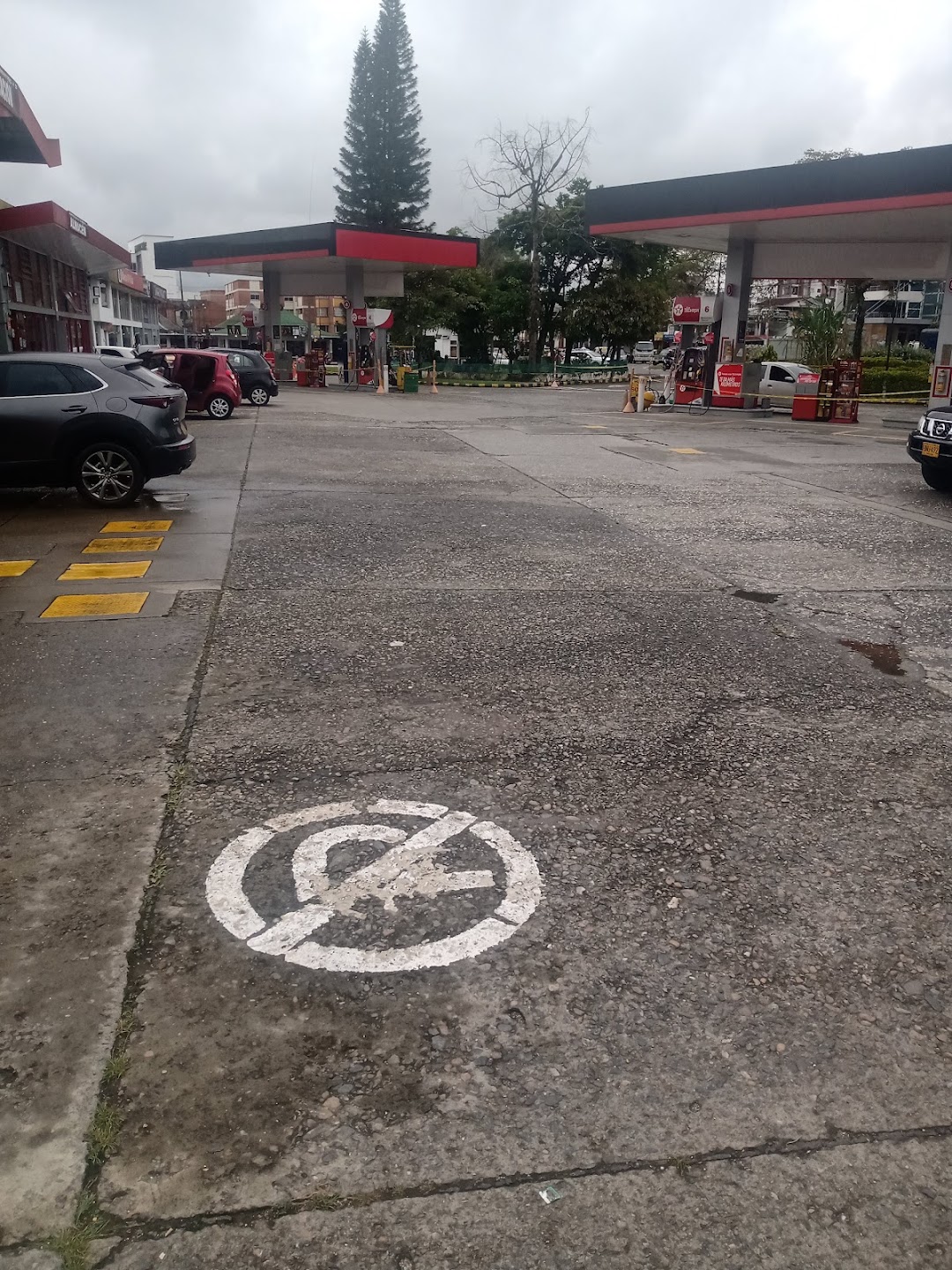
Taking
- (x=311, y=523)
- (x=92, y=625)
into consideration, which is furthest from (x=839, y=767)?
(x=311, y=523)

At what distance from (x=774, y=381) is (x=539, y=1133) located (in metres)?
32.2

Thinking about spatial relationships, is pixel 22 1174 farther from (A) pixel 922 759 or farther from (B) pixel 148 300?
(B) pixel 148 300

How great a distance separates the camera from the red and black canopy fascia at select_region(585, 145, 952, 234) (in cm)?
2120

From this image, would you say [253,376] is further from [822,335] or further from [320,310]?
[320,310]

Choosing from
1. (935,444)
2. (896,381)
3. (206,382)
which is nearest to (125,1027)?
(935,444)

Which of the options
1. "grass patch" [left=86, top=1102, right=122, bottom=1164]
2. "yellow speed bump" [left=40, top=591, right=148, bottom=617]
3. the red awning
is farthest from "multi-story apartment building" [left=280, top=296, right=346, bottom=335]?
"grass patch" [left=86, top=1102, right=122, bottom=1164]

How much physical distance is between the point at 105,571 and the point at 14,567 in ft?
2.73

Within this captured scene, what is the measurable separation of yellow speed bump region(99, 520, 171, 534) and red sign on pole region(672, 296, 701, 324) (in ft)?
71.7

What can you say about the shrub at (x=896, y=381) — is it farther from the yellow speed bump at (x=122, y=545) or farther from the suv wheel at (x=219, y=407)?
the yellow speed bump at (x=122, y=545)

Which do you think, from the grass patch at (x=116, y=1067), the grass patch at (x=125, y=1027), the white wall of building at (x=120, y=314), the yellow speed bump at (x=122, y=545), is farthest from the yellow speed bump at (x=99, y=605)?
the white wall of building at (x=120, y=314)

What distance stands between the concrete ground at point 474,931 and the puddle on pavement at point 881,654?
0.04 metres

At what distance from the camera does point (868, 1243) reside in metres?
2.20

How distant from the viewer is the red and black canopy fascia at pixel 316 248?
3612cm

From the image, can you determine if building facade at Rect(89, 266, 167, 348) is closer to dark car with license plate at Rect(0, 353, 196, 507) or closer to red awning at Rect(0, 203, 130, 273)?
red awning at Rect(0, 203, 130, 273)
